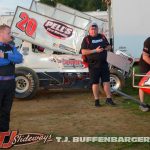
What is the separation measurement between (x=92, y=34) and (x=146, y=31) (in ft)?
18.9

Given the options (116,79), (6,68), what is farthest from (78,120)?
(116,79)

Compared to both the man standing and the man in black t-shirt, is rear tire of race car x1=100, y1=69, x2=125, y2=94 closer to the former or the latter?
the man in black t-shirt

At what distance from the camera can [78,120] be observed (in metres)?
8.63

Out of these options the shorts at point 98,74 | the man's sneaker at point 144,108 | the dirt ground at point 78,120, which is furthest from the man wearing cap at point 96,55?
the man's sneaker at point 144,108

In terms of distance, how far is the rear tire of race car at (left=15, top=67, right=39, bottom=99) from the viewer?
1101 cm

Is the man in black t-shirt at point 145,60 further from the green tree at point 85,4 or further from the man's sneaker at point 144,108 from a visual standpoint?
the green tree at point 85,4

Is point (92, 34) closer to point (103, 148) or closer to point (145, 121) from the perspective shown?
point (145, 121)

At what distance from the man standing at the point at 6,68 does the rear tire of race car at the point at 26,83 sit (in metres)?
4.10

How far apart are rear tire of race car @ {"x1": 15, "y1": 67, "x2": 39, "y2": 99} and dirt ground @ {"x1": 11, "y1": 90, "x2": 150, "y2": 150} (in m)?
0.18

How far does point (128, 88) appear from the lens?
1287cm

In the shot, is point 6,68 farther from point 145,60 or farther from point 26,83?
point 26,83

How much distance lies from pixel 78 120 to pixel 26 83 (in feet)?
9.31

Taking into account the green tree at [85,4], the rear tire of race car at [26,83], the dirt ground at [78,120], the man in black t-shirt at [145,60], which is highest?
the green tree at [85,4]

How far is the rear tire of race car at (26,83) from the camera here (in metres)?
11.0
